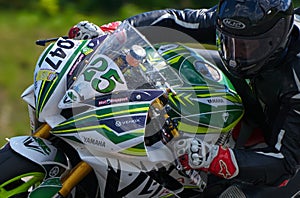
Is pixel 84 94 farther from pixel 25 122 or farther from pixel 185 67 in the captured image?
pixel 25 122

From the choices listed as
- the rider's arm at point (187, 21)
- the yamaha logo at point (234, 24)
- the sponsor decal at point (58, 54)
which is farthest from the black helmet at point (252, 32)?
the sponsor decal at point (58, 54)

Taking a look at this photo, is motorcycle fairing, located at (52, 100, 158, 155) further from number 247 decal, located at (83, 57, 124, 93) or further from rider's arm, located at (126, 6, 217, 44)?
rider's arm, located at (126, 6, 217, 44)

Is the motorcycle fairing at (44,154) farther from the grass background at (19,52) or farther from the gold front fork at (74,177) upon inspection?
the grass background at (19,52)

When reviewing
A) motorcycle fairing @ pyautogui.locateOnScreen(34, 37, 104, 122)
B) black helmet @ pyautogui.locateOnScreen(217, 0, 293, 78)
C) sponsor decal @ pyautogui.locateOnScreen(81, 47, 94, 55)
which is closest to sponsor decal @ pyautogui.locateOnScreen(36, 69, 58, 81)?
motorcycle fairing @ pyautogui.locateOnScreen(34, 37, 104, 122)

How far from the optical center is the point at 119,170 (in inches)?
138

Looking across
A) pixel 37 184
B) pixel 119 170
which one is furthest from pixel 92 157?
pixel 37 184

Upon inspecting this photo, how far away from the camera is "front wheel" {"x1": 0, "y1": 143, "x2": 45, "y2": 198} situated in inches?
142

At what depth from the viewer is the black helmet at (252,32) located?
3.55 m

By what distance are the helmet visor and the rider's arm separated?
659 mm

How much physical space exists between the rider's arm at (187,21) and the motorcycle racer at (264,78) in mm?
621

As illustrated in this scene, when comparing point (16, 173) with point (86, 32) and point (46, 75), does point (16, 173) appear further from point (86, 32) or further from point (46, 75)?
point (86, 32)

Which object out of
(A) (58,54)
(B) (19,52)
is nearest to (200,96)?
(A) (58,54)

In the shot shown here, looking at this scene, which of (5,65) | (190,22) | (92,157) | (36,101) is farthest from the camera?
(5,65)

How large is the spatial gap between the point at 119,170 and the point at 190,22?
3.89 feet
